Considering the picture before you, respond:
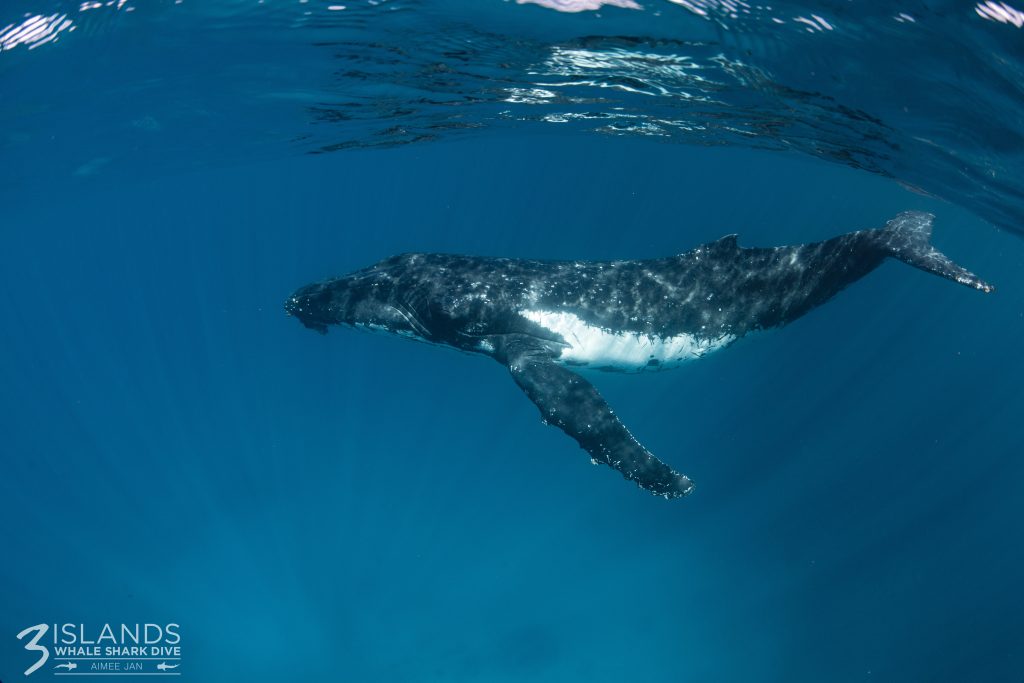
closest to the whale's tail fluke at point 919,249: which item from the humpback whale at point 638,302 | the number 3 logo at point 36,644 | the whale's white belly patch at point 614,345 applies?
the humpback whale at point 638,302

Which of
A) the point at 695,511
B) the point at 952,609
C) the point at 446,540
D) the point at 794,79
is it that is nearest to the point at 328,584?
the point at 446,540

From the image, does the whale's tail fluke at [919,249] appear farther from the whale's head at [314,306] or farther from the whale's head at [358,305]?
the whale's head at [314,306]

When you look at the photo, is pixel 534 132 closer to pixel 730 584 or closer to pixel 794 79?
pixel 794 79

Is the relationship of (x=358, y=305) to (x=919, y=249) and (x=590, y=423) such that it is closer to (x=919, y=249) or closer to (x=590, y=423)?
(x=590, y=423)

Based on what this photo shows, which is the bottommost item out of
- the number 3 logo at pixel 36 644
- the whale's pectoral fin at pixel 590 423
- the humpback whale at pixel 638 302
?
the number 3 logo at pixel 36 644

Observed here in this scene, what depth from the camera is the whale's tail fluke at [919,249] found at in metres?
8.27

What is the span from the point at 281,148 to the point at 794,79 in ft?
68.6

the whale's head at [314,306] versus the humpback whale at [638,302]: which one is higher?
the humpback whale at [638,302]

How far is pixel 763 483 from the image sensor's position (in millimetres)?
21312

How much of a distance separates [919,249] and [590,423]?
6315mm

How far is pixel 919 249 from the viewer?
930cm

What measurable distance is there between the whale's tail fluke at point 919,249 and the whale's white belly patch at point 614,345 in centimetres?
301

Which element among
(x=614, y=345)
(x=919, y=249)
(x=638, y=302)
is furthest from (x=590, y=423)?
(x=919, y=249)

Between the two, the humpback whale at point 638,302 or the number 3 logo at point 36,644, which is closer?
the humpback whale at point 638,302
